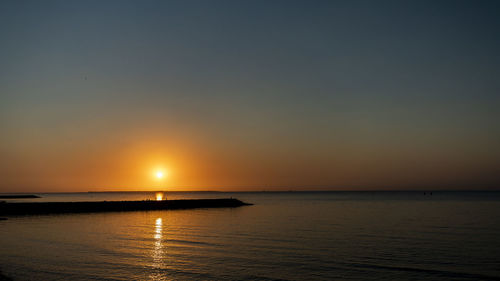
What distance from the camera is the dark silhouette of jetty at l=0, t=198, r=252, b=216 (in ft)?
252

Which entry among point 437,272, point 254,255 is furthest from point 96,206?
point 437,272

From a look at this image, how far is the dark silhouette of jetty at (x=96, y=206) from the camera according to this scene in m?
76.7

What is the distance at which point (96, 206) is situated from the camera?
296 ft

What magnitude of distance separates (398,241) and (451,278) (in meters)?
13.7

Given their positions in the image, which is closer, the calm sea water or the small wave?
the small wave

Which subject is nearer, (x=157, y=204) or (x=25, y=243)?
(x=25, y=243)

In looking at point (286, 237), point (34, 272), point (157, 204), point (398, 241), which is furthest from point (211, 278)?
point (157, 204)

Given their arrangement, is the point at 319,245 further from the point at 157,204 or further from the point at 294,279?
the point at 157,204

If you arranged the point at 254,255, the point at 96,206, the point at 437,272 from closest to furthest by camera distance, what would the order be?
the point at 437,272, the point at 254,255, the point at 96,206

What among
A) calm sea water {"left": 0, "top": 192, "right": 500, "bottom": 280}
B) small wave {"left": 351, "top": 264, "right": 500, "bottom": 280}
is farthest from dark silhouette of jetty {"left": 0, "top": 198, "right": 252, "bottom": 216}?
small wave {"left": 351, "top": 264, "right": 500, "bottom": 280}

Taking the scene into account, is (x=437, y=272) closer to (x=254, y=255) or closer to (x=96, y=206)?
(x=254, y=255)

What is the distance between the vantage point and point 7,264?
78.2ft

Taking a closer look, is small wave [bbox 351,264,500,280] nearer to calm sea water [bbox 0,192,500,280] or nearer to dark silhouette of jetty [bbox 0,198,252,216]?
calm sea water [bbox 0,192,500,280]

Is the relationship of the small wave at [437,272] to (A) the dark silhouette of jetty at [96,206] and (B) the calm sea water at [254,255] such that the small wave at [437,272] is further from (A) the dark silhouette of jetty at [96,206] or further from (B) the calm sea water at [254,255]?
(A) the dark silhouette of jetty at [96,206]
